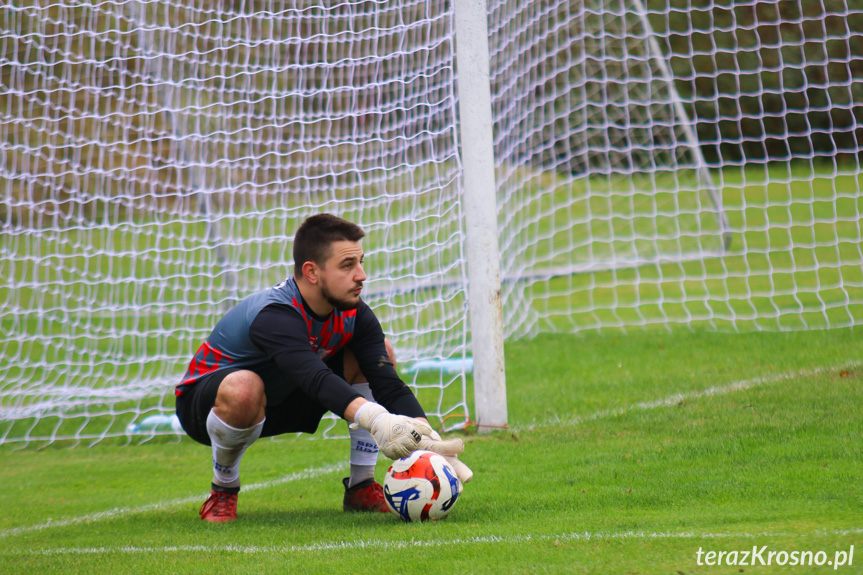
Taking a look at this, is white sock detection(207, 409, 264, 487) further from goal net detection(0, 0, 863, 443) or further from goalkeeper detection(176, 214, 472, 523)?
goal net detection(0, 0, 863, 443)

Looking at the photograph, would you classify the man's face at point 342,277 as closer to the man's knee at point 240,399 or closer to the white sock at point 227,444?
the man's knee at point 240,399

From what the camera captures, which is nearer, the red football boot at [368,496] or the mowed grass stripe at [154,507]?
the red football boot at [368,496]

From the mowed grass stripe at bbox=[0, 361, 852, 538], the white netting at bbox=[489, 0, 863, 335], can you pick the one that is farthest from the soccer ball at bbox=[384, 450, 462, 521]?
the white netting at bbox=[489, 0, 863, 335]

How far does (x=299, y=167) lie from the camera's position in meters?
7.62

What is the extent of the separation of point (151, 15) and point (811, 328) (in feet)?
20.2

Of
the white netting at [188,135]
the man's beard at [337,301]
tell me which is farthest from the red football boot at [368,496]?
the white netting at [188,135]

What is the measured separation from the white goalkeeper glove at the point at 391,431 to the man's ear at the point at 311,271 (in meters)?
0.65

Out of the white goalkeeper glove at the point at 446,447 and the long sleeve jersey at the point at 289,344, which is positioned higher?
the long sleeve jersey at the point at 289,344

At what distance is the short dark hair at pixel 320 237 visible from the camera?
3750 millimetres

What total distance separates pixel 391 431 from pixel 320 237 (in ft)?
3.07

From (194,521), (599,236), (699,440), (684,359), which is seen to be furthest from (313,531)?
(599,236)

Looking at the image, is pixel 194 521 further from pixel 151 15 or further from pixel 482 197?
pixel 151 15

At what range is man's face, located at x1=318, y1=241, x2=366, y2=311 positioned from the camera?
145 inches

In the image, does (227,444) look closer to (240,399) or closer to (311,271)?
(240,399)
